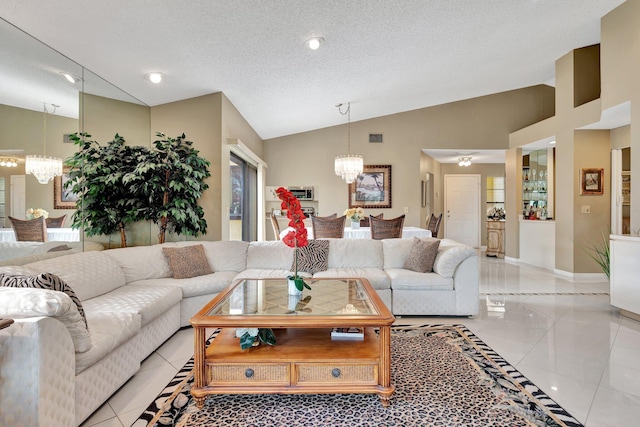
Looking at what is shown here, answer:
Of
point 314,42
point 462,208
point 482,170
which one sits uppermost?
point 314,42

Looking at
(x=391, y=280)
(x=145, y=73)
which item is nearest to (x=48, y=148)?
(x=145, y=73)

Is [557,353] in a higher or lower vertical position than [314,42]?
lower

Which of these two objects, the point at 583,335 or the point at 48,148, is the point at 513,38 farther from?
the point at 48,148

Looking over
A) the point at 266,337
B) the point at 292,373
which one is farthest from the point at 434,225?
the point at 292,373

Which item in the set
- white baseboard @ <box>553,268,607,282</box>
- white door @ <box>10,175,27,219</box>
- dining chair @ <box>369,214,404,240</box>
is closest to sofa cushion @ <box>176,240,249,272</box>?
white door @ <box>10,175,27,219</box>

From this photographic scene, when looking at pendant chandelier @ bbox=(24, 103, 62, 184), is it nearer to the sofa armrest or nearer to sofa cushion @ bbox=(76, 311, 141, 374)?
sofa cushion @ bbox=(76, 311, 141, 374)

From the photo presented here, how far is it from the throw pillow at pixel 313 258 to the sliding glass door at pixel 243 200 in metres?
1.97

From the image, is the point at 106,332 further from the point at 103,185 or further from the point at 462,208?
the point at 462,208

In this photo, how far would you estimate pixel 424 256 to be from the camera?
3.59m

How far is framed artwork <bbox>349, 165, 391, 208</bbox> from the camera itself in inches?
289

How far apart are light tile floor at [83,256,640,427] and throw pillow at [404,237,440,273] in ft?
1.68

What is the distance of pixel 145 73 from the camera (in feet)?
11.8

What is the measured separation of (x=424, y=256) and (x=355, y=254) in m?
0.76

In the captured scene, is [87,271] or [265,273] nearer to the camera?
[87,271]
